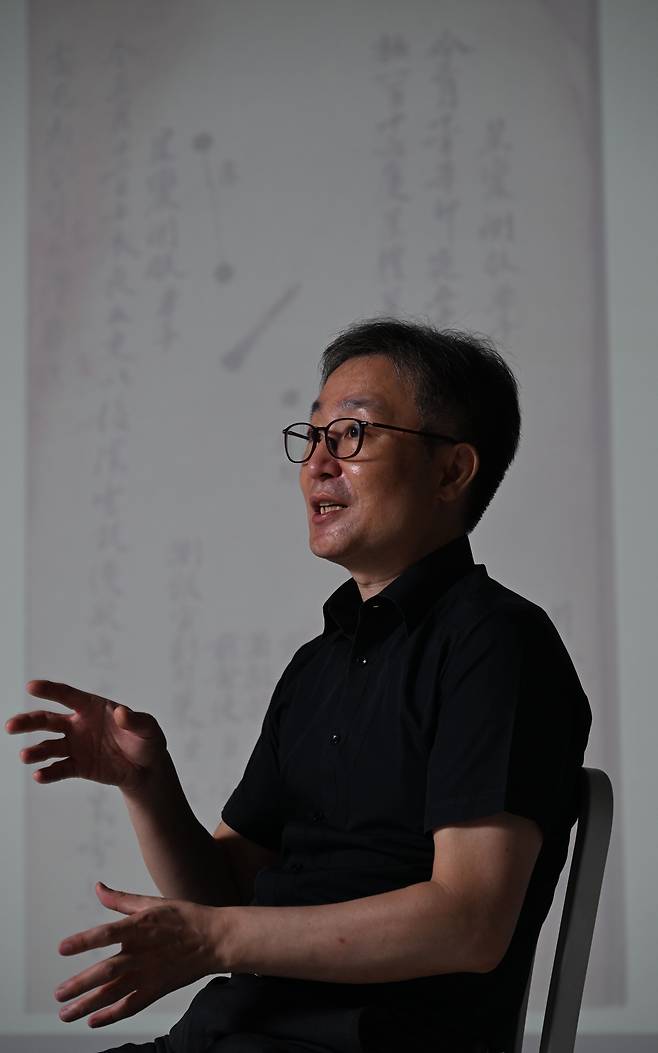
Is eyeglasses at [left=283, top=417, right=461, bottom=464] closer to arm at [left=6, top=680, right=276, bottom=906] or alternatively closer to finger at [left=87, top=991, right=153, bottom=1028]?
arm at [left=6, top=680, right=276, bottom=906]

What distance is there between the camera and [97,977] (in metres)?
1.11

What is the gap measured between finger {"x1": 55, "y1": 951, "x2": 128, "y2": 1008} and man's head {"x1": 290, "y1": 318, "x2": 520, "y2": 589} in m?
0.58

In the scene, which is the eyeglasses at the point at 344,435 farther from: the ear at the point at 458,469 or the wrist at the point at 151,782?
the wrist at the point at 151,782

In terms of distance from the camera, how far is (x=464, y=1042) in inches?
51.4

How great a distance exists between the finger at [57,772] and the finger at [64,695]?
0.07m

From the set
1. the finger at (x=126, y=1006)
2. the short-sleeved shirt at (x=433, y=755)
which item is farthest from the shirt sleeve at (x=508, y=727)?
the finger at (x=126, y=1006)

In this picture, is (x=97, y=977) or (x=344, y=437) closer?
(x=97, y=977)

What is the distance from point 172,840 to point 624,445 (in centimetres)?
191

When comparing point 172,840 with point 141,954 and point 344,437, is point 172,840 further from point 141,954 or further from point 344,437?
point 344,437

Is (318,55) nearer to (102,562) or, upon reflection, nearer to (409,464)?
(102,562)

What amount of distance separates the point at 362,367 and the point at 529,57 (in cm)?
197

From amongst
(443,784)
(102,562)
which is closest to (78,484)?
(102,562)

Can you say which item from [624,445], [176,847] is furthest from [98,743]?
[624,445]

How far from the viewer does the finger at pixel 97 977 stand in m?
1.10
